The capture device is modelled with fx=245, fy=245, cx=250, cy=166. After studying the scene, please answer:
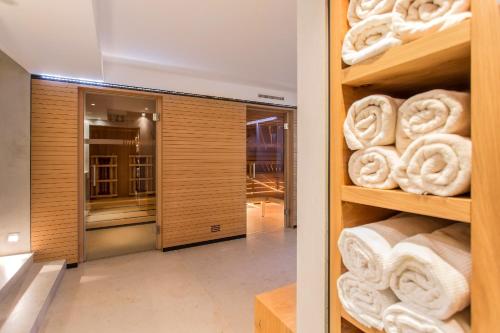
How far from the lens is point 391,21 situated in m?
0.62

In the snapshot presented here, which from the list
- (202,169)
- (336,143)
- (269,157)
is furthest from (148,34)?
(269,157)

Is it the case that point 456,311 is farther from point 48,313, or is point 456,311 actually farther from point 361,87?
point 48,313

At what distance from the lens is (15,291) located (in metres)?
2.45

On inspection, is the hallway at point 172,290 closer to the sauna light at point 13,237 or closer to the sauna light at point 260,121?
the sauna light at point 13,237

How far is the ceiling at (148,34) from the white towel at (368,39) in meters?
1.88

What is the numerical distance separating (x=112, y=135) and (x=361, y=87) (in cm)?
378

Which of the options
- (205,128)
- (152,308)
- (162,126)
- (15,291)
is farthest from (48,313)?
(205,128)

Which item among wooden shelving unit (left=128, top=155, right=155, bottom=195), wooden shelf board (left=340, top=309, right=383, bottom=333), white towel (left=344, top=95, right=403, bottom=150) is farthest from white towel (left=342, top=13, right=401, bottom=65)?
wooden shelving unit (left=128, top=155, right=155, bottom=195)

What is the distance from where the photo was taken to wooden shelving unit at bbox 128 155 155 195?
12.9 feet

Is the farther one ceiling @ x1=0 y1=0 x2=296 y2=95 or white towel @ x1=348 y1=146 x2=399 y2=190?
ceiling @ x1=0 y1=0 x2=296 y2=95

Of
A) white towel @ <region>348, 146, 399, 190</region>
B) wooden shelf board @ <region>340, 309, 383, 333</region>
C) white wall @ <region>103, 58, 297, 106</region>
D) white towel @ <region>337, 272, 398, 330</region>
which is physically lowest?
wooden shelf board @ <region>340, 309, 383, 333</region>

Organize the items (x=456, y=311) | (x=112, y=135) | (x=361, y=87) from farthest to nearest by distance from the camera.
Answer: (x=112, y=135)
(x=361, y=87)
(x=456, y=311)

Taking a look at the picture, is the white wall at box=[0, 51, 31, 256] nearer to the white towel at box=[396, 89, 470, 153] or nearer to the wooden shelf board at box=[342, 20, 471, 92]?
the wooden shelf board at box=[342, 20, 471, 92]

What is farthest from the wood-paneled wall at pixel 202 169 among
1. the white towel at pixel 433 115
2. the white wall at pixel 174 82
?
the white towel at pixel 433 115
